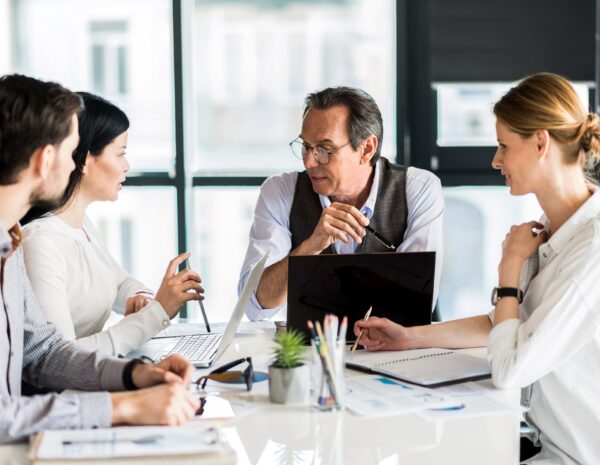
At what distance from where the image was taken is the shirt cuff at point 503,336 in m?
1.66

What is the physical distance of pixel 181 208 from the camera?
163 inches

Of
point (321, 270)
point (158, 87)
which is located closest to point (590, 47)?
point (158, 87)

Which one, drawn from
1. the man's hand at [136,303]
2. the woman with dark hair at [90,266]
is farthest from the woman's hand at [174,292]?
the man's hand at [136,303]

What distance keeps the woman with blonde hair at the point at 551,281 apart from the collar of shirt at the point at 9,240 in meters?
0.82

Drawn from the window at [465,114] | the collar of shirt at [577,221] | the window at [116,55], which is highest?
the window at [116,55]

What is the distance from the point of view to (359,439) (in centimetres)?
141

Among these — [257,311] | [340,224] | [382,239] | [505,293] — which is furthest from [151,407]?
[382,239]

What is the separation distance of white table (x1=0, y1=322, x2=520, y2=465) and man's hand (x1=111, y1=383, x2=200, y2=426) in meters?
0.09

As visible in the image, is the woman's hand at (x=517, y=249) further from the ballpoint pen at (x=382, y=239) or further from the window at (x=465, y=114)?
the window at (x=465, y=114)

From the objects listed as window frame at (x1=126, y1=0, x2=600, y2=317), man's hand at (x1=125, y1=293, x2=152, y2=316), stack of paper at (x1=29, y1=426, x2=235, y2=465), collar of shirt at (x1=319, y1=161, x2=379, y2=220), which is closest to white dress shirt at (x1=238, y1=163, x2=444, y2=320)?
collar of shirt at (x1=319, y1=161, x2=379, y2=220)

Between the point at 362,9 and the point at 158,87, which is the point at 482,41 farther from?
the point at 158,87

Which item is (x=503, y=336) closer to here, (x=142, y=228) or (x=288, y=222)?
(x=288, y=222)

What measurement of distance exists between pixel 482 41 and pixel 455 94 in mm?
276

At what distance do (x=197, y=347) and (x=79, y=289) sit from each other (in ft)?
1.12
